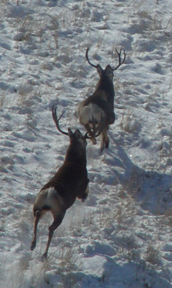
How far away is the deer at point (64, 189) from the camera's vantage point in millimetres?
6590

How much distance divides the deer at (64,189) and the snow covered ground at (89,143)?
44 cm

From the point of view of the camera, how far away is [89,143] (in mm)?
9602

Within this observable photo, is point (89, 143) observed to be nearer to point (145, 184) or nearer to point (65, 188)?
point (145, 184)

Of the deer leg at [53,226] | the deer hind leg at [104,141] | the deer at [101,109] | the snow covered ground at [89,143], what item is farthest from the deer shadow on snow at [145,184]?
the deer leg at [53,226]

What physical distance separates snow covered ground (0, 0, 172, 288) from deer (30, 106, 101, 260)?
44 centimetres

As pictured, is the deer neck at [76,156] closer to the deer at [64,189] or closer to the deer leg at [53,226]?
the deer at [64,189]

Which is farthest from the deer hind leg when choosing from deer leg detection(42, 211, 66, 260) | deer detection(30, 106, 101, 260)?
deer leg detection(42, 211, 66, 260)

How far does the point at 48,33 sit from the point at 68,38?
1.55ft

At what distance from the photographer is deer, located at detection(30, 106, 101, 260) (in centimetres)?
659

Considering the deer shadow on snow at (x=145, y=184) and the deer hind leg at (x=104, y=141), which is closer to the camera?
the deer shadow on snow at (x=145, y=184)

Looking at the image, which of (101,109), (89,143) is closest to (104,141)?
(89,143)

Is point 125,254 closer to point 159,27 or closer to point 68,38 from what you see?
point 68,38

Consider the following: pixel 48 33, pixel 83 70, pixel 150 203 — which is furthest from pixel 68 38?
pixel 150 203

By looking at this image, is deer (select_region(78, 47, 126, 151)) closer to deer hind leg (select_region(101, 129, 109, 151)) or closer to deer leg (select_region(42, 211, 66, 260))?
deer hind leg (select_region(101, 129, 109, 151))
